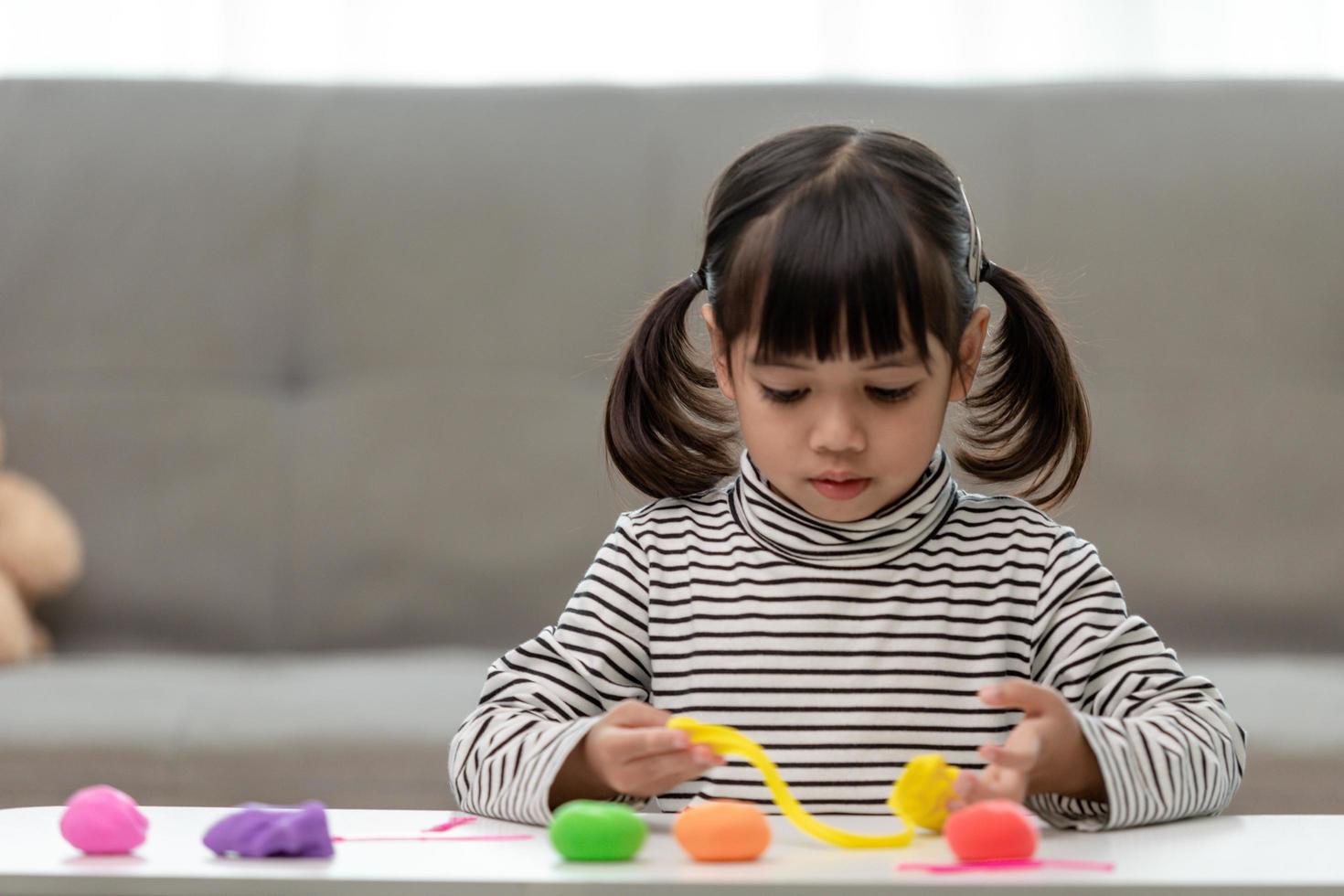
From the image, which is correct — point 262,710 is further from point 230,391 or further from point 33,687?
point 230,391

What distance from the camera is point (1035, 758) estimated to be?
2.30ft

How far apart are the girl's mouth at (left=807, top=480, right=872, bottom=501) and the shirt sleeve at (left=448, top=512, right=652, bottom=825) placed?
0.14 metres

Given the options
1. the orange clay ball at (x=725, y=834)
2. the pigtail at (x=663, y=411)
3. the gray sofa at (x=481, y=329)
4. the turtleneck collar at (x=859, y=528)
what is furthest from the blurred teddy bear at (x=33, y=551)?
the orange clay ball at (x=725, y=834)

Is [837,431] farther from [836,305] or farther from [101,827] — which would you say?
[101,827]

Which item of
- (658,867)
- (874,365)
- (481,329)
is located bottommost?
(658,867)

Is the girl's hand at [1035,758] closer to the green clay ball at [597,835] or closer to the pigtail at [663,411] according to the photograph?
the green clay ball at [597,835]

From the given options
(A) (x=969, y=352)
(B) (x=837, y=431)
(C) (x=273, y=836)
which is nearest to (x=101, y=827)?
(C) (x=273, y=836)

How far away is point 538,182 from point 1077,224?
593mm

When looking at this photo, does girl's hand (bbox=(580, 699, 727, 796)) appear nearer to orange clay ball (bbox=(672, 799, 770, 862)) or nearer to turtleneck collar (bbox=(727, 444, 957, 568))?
orange clay ball (bbox=(672, 799, 770, 862))

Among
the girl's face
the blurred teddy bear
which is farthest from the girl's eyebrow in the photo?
the blurred teddy bear

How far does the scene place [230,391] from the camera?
178 centimetres

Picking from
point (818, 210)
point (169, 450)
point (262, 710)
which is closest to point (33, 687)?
point (262, 710)

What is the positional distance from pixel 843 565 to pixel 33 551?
1.05 metres

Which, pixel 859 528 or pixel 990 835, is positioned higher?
pixel 859 528
